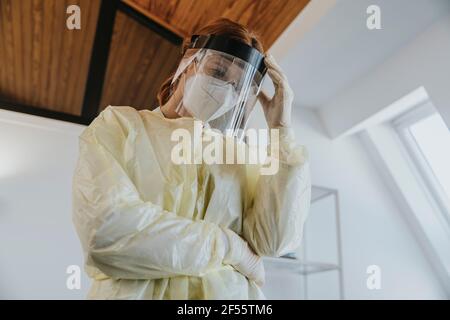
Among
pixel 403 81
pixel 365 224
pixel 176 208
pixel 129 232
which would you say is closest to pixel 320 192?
pixel 365 224

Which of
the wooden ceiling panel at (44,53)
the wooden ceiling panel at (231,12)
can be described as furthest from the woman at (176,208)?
the wooden ceiling panel at (44,53)

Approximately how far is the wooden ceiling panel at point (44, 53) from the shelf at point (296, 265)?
1.53 meters

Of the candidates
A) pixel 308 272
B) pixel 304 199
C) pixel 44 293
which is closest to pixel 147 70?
pixel 44 293

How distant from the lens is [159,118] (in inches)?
32.6

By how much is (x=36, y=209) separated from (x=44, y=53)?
921 mm

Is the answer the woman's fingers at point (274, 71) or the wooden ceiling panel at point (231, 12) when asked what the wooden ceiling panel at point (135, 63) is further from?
the woman's fingers at point (274, 71)

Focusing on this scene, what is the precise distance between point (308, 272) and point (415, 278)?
Answer: 2.31ft

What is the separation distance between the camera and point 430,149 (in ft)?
7.16

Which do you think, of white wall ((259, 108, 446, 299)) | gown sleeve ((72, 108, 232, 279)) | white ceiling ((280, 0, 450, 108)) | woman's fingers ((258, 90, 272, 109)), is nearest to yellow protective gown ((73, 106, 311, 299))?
gown sleeve ((72, 108, 232, 279))

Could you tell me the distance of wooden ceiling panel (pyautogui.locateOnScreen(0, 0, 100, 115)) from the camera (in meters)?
1.97

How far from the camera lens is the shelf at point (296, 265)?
1.75m
